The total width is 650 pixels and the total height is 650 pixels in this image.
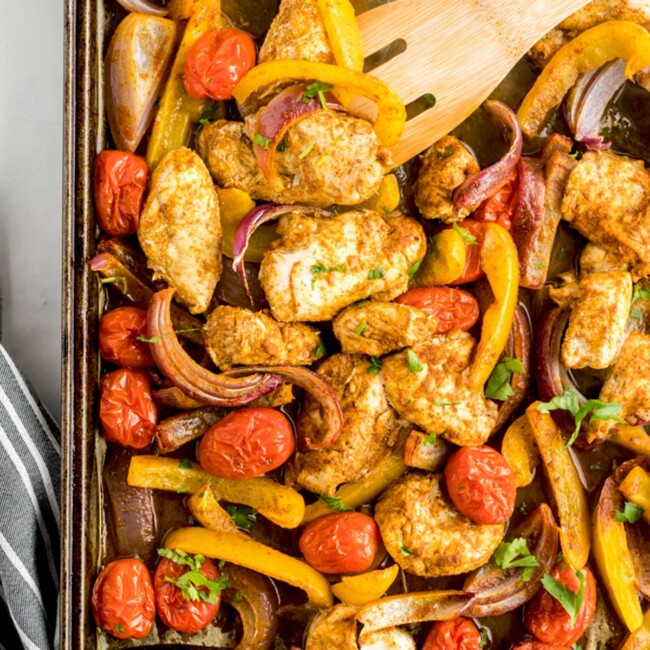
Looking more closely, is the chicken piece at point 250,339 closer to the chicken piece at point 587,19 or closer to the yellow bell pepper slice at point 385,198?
the yellow bell pepper slice at point 385,198

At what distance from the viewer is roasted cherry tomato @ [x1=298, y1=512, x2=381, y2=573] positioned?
3654 mm

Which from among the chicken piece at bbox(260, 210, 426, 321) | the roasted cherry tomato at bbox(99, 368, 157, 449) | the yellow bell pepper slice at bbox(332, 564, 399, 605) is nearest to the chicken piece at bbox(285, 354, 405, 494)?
the chicken piece at bbox(260, 210, 426, 321)

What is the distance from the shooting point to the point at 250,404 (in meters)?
3.71

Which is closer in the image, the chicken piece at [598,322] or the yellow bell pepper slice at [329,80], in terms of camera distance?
the yellow bell pepper slice at [329,80]

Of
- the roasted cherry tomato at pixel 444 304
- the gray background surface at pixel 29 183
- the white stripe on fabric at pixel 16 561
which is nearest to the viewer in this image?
the white stripe on fabric at pixel 16 561

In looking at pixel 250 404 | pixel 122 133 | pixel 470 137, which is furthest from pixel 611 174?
pixel 122 133

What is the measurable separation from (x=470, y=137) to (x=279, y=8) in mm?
1044

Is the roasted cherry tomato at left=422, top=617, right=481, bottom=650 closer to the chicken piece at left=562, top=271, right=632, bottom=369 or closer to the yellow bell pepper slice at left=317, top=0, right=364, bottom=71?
the chicken piece at left=562, top=271, right=632, bottom=369

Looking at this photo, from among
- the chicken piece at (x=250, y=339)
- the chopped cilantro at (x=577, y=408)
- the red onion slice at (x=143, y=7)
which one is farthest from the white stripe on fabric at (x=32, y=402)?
the chopped cilantro at (x=577, y=408)

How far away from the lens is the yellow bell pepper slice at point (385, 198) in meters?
3.83

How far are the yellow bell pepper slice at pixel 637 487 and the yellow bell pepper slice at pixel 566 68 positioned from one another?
5.31 feet

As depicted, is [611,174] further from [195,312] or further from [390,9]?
[195,312]

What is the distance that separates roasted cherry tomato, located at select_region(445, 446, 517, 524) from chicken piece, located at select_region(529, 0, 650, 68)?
187 cm

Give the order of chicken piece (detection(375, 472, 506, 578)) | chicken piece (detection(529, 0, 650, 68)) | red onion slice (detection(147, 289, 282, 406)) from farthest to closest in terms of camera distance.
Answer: chicken piece (detection(529, 0, 650, 68)) → chicken piece (detection(375, 472, 506, 578)) → red onion slice (detection(147, 289, 282, 406))
